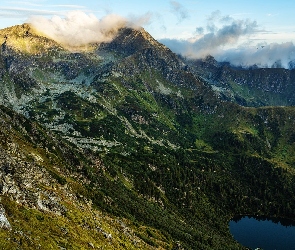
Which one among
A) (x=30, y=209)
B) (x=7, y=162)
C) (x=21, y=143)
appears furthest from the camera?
(x=21, y=143)

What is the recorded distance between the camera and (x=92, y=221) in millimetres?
112625

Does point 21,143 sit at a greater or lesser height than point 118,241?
greater

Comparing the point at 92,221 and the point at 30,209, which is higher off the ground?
the point at 30,209

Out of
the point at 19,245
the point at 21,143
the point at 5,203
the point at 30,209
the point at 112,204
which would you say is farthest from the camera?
the point at 112,204

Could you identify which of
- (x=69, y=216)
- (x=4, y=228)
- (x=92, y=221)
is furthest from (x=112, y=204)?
(x=4, y=228)

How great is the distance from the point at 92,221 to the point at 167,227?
9548cm

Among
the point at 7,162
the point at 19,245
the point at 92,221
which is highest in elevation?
the point at 7,162

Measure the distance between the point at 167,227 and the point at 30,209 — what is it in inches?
5014

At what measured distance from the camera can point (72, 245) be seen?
77750mm

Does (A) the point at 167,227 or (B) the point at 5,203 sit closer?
(B) the point at 5,203

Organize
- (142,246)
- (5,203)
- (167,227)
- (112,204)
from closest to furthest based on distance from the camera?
(5,203) → (142,246) → (112,204) → (167,227)

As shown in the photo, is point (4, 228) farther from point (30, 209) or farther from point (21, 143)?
point (21, 143)

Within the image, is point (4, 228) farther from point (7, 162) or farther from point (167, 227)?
point (167, 227)

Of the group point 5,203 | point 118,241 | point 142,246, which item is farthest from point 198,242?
point 5,203
